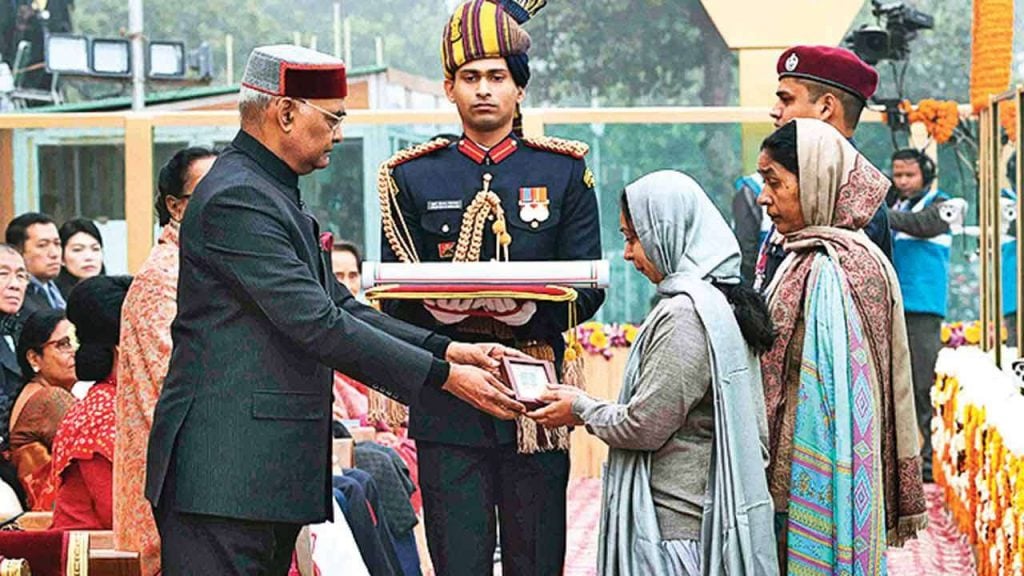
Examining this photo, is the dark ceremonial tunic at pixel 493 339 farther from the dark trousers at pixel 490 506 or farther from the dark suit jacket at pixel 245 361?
the dark suit jacket at pixel 245 361

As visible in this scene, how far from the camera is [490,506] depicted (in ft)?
A: 17.0

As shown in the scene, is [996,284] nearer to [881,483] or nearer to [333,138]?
[881,483]

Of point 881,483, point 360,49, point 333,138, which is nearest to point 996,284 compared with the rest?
point 881,483

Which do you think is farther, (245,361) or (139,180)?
(139,180)

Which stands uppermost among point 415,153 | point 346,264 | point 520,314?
point 415,153

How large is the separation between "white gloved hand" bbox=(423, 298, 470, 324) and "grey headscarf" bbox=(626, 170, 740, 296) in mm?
504

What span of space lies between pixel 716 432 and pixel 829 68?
1623 millimetres

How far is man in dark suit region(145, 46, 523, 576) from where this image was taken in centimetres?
433

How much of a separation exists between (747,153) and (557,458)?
7518mm

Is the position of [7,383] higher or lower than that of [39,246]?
lower

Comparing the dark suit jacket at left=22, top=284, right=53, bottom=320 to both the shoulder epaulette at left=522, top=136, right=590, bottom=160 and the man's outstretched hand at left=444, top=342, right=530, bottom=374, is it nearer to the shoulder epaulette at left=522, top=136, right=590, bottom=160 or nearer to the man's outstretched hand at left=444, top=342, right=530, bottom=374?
the shoulder epaulette at left=522, top=136, right=590, bottom=160

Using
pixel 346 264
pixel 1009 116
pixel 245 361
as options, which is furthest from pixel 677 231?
pixel 346 264

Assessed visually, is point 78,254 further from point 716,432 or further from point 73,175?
point 716,432

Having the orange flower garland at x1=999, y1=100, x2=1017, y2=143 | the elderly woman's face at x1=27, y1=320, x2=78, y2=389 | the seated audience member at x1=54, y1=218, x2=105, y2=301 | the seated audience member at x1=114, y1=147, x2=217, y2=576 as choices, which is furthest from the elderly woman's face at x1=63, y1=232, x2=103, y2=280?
the seated audience member at x1=114, y1=147, x2=217, y2=576
